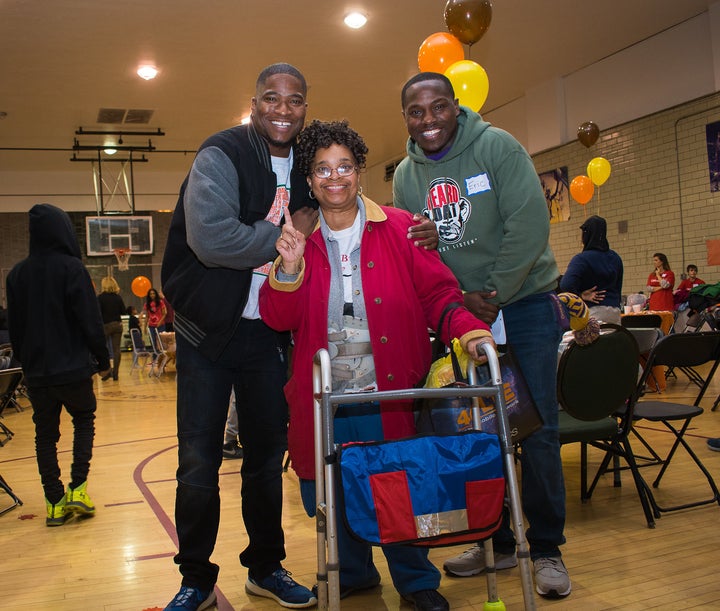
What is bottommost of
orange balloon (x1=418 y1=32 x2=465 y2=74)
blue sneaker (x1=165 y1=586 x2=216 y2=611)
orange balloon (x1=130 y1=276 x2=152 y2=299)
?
blue sneaker (x1=165 y1=586 x2=216 y2=611)

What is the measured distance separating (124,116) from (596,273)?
10994mm

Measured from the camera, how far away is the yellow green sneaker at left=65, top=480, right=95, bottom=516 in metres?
4.02

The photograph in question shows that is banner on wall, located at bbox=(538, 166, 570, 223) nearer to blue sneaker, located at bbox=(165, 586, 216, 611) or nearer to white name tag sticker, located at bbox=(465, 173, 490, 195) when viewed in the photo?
white name tag sticker, located at bbox=(465, 173, 490, 195)

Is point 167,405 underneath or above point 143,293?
underneath

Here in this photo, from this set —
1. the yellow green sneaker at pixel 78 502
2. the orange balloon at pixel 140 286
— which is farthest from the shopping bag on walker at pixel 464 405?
the orange balloon at pixel 140 286

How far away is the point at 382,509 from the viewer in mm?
1797

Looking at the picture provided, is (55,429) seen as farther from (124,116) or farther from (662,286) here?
(124,116)

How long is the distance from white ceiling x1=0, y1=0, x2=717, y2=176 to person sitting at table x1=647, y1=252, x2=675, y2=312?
3617mm

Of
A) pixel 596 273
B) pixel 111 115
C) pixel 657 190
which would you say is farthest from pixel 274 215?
pixel 111 115

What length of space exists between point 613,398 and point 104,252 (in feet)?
57.7

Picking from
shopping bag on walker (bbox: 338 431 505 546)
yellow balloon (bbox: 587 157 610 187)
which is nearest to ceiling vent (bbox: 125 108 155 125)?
yellow balloon (bbox: 587 157 610 187)

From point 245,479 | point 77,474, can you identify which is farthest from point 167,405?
point 245,479

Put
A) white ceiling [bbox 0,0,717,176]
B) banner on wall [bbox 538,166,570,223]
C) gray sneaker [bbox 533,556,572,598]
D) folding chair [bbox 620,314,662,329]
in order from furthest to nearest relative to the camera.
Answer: banner on wall [bbox 538,166,570,223], white ceiling [bbox 0,0,717,176], folding chair [bbox 620,314,662,329], gray sneaker [bbox 533,556,572,598]

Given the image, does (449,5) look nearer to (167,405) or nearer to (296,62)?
(296,62)
